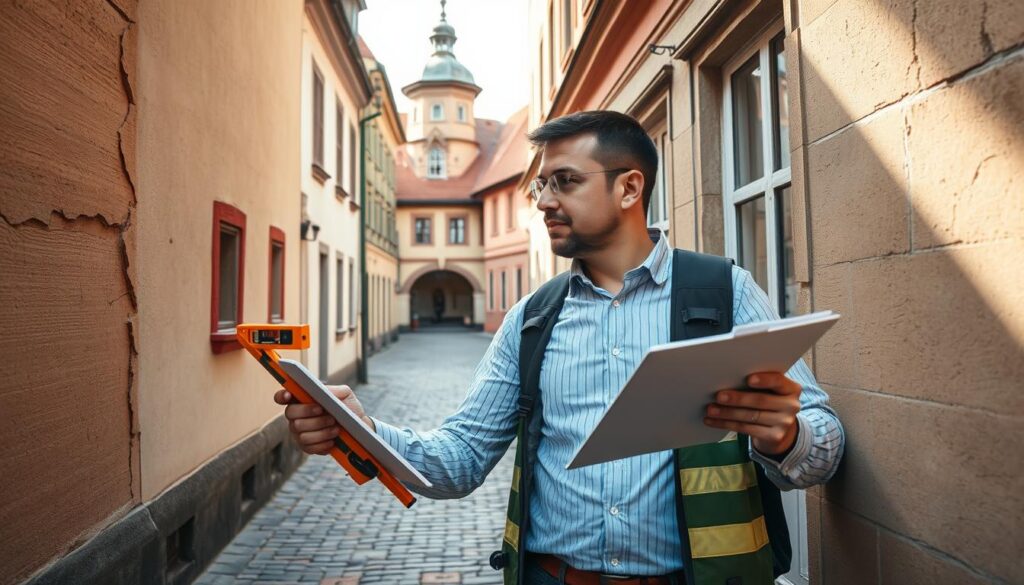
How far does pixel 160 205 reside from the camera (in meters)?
4.75

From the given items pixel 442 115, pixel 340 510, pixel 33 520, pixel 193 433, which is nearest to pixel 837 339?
pixel 33 520

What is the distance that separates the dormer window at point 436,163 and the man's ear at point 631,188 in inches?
1930

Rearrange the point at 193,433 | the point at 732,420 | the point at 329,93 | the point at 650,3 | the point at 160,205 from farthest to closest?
the point at 329,93 → the point at 650,3 → the point at 193,433 → the point at 160,205 → the point at 732,420

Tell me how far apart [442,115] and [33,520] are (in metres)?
49.6

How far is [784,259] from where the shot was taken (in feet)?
13.8

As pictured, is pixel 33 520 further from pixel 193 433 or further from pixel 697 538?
pixel 697 538

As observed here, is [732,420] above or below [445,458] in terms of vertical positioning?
above

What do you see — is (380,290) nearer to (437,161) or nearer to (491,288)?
(491,288)

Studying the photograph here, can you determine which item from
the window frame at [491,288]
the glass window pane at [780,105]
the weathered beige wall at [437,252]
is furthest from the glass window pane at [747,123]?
the weathered beige wall at [437,252]

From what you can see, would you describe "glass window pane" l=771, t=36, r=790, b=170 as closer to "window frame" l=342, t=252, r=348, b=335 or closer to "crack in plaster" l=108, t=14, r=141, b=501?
"crack in plaster" l=108, t=14, r=141, b=501

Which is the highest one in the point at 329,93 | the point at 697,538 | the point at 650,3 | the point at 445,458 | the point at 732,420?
the point at 329,93

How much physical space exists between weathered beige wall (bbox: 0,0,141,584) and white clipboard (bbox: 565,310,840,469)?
2475 millimetres

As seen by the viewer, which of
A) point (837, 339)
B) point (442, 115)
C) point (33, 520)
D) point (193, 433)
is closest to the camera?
point (837, 339)

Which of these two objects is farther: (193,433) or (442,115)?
(442,115)
